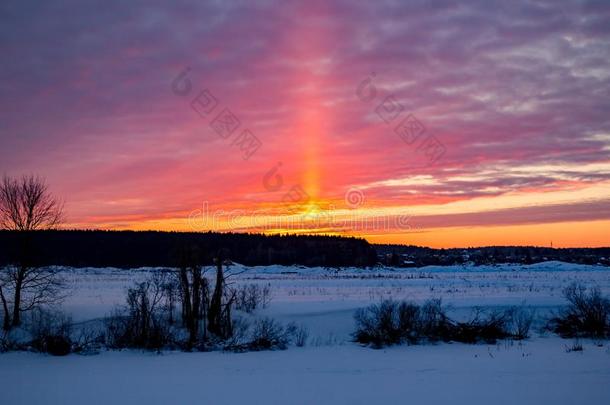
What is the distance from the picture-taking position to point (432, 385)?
11.3 m

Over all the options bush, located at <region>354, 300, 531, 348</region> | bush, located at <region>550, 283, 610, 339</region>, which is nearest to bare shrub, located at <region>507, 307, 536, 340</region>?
bush, located at <region>354, 300, 531, 348</region>

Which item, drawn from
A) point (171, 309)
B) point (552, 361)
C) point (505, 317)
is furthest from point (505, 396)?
point (171, 309)

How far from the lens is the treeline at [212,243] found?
103 metres

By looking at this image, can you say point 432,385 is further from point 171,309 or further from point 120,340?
point 171,309

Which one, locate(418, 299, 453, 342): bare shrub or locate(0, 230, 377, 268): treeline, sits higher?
locate(0, 230, 377, 268): treeline

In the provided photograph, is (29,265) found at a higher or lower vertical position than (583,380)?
higher

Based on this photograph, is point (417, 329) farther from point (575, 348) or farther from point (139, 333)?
point (139, 333)

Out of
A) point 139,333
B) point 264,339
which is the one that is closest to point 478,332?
point 264,339

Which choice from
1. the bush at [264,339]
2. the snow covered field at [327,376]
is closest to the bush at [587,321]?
the snow covered field at [327,376]

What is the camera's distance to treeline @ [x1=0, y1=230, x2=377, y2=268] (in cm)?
10256

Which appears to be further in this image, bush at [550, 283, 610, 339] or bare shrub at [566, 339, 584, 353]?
bush at [550, 283, 610, 339]

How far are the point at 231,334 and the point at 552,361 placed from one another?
34.0 feet

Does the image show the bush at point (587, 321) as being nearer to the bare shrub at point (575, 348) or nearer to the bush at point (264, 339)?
the bare shrub at point (575, 348)

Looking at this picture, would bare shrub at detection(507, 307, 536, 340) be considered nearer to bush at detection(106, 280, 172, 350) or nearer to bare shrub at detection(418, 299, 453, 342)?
bare shrub at detection(418, 299, 453, 342)
